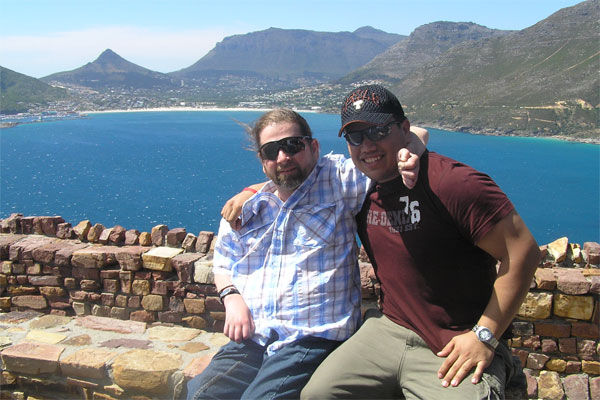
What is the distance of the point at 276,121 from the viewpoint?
2887 millimetres

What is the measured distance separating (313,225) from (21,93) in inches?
7244

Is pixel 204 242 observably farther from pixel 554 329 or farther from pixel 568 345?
pixel 568 345

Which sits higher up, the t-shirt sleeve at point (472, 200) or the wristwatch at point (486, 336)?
the t-shirt sleeve at point (472, 200)

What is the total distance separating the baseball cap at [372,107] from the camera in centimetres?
245

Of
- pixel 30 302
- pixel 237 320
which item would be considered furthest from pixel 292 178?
pixel 30 302

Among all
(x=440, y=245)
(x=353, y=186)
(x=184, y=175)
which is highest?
(x=353, y=186)

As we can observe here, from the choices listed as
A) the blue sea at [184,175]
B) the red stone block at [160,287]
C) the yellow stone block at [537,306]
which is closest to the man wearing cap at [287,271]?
the red stone block at [160,287]

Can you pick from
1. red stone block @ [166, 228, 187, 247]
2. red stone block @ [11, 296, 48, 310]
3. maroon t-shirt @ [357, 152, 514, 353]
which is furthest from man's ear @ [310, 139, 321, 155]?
red stone block @ [11, 296, 48, 310]

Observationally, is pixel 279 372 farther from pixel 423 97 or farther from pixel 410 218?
pixel 423 97

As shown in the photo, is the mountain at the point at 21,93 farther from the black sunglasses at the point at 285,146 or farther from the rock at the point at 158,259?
the black sunglasses at the point at 285,146

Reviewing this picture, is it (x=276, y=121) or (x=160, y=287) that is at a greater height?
(x=276, y=121)

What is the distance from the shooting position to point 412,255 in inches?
93.9

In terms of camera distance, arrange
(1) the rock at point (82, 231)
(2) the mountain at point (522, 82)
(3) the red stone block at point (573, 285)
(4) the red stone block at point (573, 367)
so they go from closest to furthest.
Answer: (3) the red stone block at point (573, 285) < (4) the red stone block at point (573, 367) < (1) the rock at point (82, 231) < (2) the mountain at point (522, 82)

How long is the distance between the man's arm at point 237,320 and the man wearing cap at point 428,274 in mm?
482
